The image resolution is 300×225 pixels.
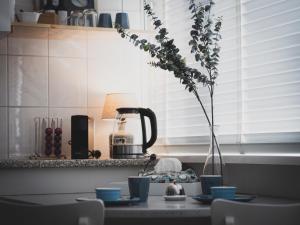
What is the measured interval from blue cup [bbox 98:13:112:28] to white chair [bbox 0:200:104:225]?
2.29 m

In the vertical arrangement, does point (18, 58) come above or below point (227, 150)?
above

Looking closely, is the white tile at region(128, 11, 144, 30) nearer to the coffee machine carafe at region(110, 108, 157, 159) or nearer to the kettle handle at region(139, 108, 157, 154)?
the coffee machine carafe at region(110, 108, 157, 159)

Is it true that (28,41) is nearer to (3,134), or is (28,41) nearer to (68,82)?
(68,82)

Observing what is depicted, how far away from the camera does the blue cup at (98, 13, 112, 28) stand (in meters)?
3.99

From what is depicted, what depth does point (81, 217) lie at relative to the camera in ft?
5.80

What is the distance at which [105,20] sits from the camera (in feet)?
13.1

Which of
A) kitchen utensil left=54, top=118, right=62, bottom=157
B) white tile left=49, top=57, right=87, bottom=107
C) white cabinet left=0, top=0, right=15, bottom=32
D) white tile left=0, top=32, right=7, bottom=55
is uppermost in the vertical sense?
white cabinet left=0, top=0, right=15, bottom=32

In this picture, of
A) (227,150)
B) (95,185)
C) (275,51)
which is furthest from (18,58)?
(275,51)

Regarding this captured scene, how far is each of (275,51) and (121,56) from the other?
1.51 metres

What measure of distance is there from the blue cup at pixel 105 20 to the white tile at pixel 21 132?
0.69m

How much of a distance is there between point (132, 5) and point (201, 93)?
104cm

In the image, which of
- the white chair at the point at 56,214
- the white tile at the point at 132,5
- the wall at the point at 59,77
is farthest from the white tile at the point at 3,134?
the white chair at the point at 56,214

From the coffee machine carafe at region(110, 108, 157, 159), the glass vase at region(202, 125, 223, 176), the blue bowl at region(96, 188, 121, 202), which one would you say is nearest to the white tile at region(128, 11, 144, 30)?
the coffee machine carafe at region(110, 108, 157, 159)

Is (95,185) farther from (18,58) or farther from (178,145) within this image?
(18,58)
